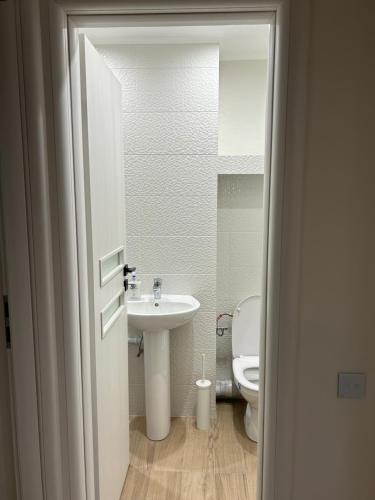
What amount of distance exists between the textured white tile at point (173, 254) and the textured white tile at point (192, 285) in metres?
0.03

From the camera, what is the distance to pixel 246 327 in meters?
2.46

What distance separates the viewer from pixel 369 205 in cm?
108

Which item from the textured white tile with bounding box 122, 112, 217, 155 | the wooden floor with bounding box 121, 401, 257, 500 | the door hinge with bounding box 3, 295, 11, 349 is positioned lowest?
the wooden floor with bounding box 121, 401, 257, 500

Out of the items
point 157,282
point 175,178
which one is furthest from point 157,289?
point 175,178

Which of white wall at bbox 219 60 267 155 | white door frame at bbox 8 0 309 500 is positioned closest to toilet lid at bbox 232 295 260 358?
white wall at bbox 219 60 267 155

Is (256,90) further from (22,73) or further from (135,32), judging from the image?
(22,73)

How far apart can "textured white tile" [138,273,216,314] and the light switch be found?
130 cm

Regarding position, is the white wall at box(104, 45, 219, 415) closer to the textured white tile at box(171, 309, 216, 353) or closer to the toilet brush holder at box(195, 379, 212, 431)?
the textured white tile at box(171, 309, 216, 353)

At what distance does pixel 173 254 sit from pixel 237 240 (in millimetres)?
476

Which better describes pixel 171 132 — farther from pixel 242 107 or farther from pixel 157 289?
pixel 157 289

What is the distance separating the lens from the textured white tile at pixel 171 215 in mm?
2338

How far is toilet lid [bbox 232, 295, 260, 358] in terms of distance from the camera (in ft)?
8.05

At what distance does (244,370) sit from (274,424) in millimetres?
1177

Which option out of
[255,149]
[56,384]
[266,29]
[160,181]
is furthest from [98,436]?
[266,29]
